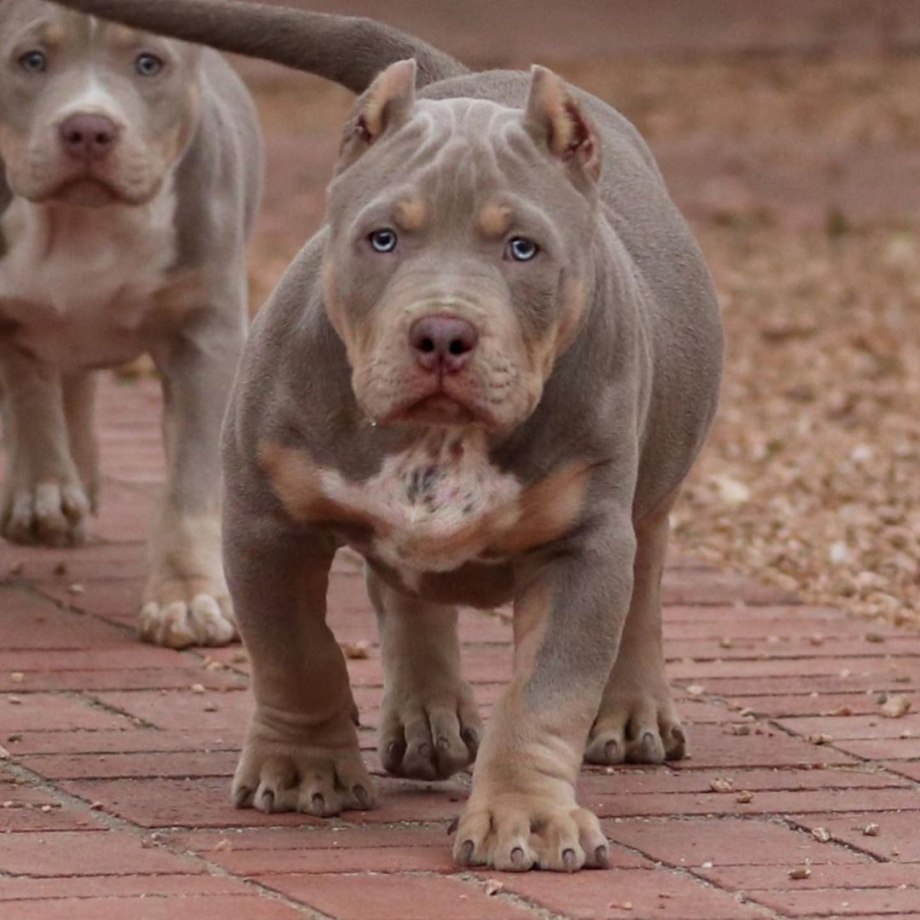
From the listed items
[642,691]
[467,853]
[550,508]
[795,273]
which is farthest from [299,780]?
[795,273]

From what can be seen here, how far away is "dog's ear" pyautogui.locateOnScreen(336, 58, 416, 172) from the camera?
12.8 ft

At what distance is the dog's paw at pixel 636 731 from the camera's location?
4.54m

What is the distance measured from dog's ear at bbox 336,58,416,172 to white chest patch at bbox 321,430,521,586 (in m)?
0.47

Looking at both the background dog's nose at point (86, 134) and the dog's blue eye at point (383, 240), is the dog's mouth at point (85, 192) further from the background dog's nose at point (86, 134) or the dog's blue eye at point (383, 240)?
the dog's blue eye at point (383, 240)

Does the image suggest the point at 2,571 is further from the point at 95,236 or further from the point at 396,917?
the point at 396,917

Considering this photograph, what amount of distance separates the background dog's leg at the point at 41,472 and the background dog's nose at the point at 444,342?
9.24 ft

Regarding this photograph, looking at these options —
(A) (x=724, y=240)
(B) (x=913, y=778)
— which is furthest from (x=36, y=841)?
(A) (x=724, y=240)

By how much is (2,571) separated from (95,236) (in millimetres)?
897

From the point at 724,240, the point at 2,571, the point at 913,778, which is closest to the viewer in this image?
the point at 913,778

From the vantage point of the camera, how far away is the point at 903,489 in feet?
23.5

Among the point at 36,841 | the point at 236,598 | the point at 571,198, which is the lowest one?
the point at 36,841

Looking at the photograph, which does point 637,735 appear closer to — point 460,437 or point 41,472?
point 460,437

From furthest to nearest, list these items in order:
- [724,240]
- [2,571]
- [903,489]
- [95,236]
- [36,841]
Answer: [724,240] < [903,489] < [2,571] < [95,236] < [36,841]

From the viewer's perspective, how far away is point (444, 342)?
3.56 m
